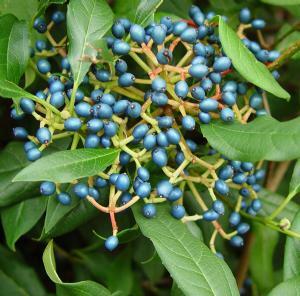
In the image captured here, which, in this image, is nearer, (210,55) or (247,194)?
(210,55)

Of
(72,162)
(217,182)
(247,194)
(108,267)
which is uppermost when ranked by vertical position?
(72,162)

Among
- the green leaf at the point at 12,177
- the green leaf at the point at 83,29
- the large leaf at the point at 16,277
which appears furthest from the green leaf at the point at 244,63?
the large leaf at the point at 16,277

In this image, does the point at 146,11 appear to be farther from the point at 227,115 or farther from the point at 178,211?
the point at 178,211

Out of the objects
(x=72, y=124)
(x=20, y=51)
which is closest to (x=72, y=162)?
(x=72, y=124)

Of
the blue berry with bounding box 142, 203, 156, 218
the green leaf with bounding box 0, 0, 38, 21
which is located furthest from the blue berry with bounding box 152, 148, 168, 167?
the green leaf with bounding box 0, 0, 38, 21

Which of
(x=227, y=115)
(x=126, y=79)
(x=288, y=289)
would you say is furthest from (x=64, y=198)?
(x=288, y=289)

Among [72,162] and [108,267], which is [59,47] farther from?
[108,267]

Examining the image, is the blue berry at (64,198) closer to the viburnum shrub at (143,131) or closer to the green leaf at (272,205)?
the viburnum shrub at (143,131)

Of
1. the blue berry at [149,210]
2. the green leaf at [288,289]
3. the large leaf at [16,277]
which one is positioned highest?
the blue berry at [149,210]
